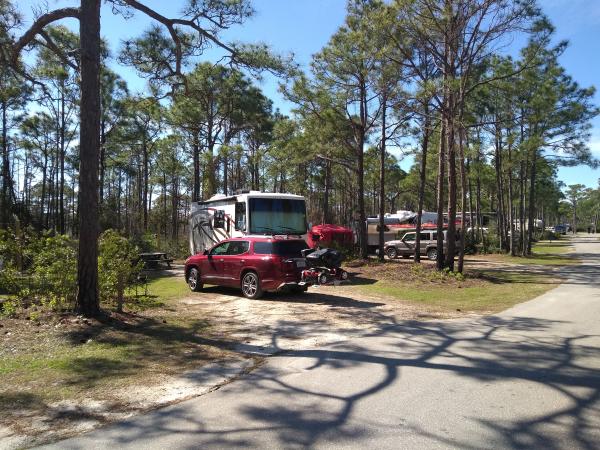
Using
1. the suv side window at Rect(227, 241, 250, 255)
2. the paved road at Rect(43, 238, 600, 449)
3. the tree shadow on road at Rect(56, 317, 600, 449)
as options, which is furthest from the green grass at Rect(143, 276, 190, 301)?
the paved road at Rect(43, 238, 600, 449)

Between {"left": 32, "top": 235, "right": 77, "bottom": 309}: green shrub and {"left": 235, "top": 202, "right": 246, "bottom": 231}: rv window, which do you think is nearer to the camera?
{"left": 32, "top": 235, "right": 77, "bottom": 309}: green shrub

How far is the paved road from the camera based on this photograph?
400 centimetres

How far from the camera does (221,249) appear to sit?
13.8 metres

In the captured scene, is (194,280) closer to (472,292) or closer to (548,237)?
(472,292)

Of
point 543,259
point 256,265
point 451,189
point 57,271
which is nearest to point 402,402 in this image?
point 57,271

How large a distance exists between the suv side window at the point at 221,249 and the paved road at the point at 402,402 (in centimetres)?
668

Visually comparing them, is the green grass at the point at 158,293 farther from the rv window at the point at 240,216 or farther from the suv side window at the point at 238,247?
the rv window at the point at 240,216

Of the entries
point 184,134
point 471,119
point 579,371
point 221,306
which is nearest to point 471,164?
point 471,119


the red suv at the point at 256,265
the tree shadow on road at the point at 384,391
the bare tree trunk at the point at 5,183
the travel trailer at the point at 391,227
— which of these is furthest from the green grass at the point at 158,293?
the travel trailer at the point at 391,227

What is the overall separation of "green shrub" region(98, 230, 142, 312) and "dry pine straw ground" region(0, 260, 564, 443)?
0.71 m

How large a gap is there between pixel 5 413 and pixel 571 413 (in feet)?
17.5

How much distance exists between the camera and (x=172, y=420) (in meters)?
4.48

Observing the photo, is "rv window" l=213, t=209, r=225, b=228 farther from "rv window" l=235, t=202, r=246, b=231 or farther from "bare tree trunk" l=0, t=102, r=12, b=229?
"bare tree trunk" l=0, t=102, r=12, b=229

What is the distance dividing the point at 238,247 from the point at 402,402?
353 inches
